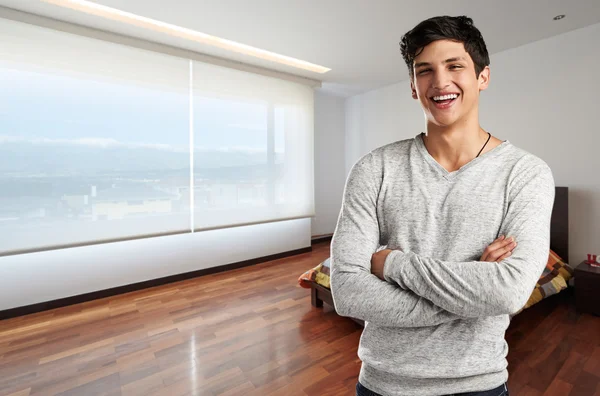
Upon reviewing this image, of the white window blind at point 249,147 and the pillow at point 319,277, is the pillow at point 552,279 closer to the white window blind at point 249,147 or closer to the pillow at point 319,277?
the pillow at point 319,277

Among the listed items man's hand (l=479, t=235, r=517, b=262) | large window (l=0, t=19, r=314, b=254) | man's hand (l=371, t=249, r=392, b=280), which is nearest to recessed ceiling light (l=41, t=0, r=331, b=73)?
large window (l=0, t=19, r=314, b=254)

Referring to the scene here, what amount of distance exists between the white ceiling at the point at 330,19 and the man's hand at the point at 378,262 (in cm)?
256

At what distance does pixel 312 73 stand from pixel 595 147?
134 inches

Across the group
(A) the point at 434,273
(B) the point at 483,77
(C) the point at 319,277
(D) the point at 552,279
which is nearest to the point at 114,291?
(C) the point at 319,277

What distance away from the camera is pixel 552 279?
8.68 ft

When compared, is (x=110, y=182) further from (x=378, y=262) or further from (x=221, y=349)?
(x=378, y=262)

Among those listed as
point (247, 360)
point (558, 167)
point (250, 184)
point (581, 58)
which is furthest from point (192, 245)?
point (581, 58)

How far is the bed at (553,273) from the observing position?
8.37ft

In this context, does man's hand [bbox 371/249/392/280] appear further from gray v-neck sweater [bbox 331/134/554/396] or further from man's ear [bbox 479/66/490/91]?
man's ear [bbox 479/66/490/91]

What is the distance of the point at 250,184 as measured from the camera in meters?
4.07

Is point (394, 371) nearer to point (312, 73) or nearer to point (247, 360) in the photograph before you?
point (247, 360)

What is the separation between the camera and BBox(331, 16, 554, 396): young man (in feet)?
2.22

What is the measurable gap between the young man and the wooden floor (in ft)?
4.18

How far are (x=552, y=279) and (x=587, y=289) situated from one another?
0.25m
